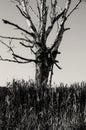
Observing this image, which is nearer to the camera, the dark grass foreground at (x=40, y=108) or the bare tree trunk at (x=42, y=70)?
the dark grass foreground at (x=40, y=108)

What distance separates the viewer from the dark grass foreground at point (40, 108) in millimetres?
4961

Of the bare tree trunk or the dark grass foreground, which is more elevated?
the bare tree trunk

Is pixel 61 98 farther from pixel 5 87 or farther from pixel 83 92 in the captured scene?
pixel 5 87

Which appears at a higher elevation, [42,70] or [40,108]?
[42,70]

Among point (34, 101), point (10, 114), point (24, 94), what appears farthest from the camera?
point (24, 94)

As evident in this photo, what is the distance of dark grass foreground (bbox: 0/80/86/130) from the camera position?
195 inches

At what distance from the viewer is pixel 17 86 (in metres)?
6.72

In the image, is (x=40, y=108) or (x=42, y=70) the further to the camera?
(x=42, y=70)

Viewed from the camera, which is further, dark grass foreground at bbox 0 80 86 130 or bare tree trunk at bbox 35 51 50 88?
bare tree trunk at bbox 35 51 50 88

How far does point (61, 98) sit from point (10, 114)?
5.63 ft

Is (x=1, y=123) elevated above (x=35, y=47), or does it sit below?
below

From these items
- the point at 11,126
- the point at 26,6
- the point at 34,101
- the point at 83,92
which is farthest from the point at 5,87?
the point at 26,6

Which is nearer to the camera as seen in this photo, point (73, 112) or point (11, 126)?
point (11, 126)

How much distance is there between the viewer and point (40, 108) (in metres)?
6.17
